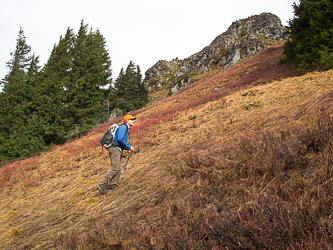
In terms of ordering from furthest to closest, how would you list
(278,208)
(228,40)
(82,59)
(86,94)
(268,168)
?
1. (228,40)
2. (82,59)
3. (86,94)
4. (268,168)
5. (278,208)

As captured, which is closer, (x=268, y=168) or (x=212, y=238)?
(x=212, y=238)

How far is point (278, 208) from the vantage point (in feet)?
4.58

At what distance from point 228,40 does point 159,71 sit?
31342mm

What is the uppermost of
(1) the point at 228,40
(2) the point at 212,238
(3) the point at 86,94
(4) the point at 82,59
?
(1) the point at 228,40

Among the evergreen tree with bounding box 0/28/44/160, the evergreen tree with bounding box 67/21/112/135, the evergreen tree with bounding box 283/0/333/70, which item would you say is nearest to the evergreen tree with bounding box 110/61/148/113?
the evergreen tree with bounding box 67/21/112/135

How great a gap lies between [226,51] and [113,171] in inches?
2271

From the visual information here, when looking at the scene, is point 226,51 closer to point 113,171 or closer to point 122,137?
point 122,137

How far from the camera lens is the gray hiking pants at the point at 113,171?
4.39 m

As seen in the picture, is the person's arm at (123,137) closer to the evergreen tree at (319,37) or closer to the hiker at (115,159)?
the hiker at (115,159)

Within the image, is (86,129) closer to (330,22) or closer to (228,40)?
(330,22)

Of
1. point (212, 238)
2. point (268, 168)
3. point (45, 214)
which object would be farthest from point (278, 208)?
point (45, 214)

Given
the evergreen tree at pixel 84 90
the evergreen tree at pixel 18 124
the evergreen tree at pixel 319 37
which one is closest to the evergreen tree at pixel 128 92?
the evergreen tree at pixel 84 90

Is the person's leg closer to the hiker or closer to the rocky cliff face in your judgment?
the hiker

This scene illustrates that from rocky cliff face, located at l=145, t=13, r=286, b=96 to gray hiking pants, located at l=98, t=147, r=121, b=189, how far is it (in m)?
35.5
